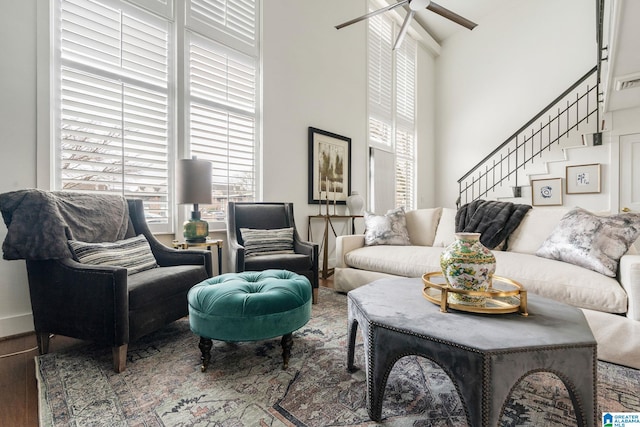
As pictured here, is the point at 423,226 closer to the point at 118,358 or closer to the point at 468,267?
the point at 468,267

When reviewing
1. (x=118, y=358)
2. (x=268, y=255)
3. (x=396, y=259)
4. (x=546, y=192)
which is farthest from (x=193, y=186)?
(x=546, y=192)

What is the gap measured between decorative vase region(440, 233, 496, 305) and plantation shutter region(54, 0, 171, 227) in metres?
2.52

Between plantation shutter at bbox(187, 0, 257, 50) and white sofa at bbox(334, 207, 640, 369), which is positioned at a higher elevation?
plantation shutter at bbox(187, 0, 257, 50)

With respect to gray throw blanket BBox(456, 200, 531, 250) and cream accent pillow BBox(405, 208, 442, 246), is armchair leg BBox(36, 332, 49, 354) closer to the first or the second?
cream accent pillow BBox(405, 208, 442, 246)

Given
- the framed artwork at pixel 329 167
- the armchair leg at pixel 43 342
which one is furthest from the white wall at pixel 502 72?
the armchair leg at pixel 43 342

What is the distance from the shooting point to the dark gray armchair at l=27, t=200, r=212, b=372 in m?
1.62

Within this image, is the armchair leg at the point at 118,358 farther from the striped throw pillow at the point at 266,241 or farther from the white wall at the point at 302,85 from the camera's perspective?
the white wall at the point at 302,85

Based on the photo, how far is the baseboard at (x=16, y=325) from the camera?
203cm

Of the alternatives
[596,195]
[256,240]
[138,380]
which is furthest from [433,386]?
[596,195]

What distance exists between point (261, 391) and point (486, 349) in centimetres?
103

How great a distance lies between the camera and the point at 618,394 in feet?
4.69

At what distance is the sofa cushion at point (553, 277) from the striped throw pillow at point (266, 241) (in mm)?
1062

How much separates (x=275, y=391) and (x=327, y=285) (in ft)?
7.09

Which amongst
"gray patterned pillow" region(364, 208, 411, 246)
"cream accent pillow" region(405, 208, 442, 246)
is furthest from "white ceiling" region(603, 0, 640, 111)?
"gray patterned pillow" region(364, 208, 411, 246)
